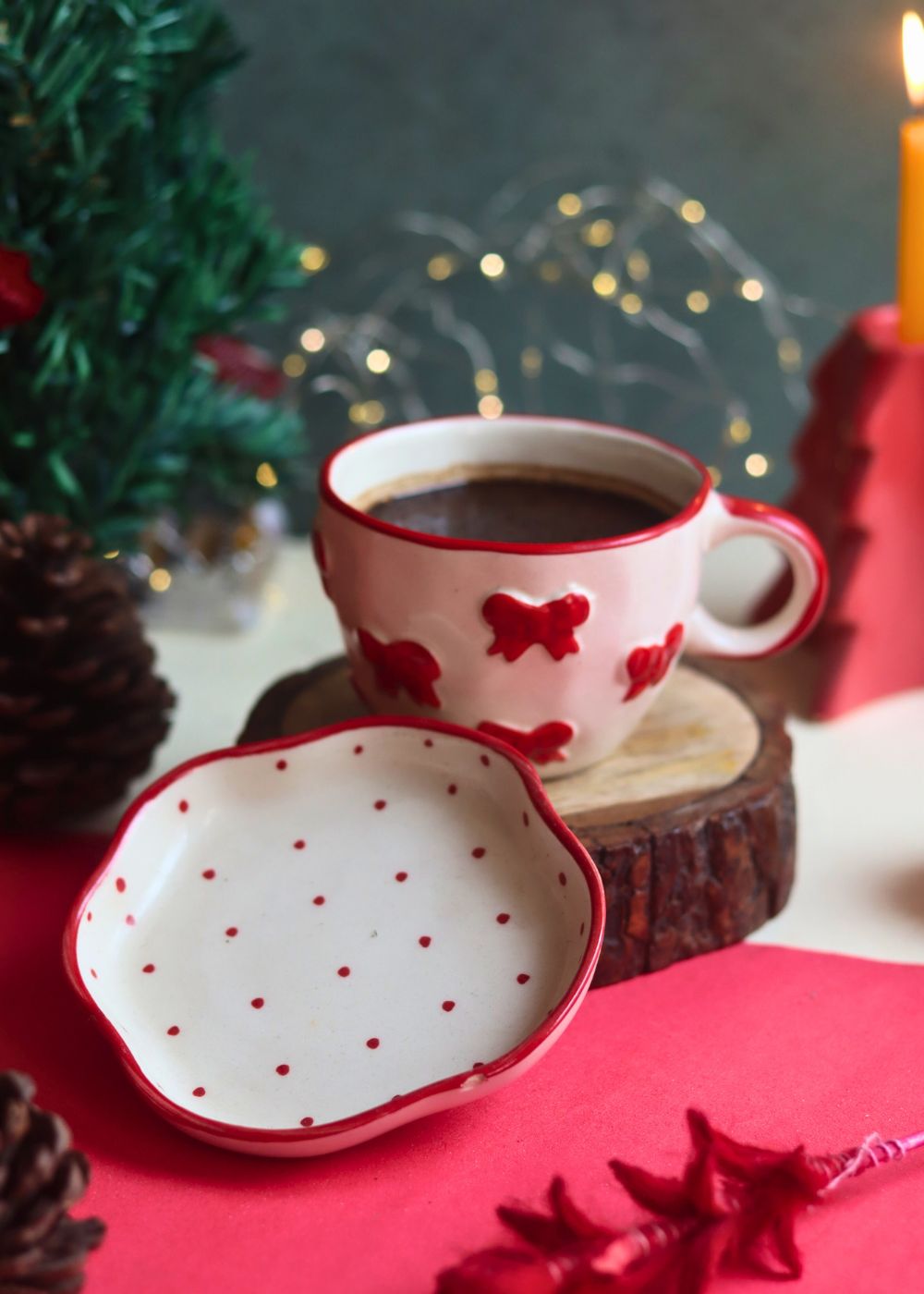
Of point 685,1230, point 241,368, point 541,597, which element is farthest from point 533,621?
point 241,368

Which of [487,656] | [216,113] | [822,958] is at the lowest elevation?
[822,958]

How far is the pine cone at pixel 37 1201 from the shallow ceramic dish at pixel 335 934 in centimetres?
7

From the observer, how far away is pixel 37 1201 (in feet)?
1.32

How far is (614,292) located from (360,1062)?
0.69 meters

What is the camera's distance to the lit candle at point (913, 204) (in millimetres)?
680

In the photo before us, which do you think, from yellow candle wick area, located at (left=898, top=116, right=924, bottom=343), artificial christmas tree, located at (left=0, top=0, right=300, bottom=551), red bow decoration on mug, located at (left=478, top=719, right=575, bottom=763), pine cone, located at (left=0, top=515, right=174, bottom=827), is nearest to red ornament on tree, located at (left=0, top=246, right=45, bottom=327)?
artificial christmas tree, located at (left=0, top=0, right=300, bottom=551)

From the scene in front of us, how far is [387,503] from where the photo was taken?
2.17ft

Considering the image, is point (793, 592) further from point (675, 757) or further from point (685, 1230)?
point (685, 1230)

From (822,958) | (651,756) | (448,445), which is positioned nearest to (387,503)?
(448,445)

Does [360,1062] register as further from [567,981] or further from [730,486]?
[730,486]

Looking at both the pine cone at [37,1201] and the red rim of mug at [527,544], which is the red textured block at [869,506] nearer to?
the red rim of mug at [527,544]

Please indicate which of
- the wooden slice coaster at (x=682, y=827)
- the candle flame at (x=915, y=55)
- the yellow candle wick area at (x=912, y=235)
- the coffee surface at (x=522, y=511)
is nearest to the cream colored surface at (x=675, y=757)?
the wooden slice coaster at (x=682, y=827)

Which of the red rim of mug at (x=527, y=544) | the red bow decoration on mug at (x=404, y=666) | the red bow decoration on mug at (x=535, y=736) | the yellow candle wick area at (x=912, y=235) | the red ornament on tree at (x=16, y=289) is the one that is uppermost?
the yellow candle wick area at (x=912, y=235)

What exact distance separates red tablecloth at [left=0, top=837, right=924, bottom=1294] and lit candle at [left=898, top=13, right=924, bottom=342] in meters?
0.35
